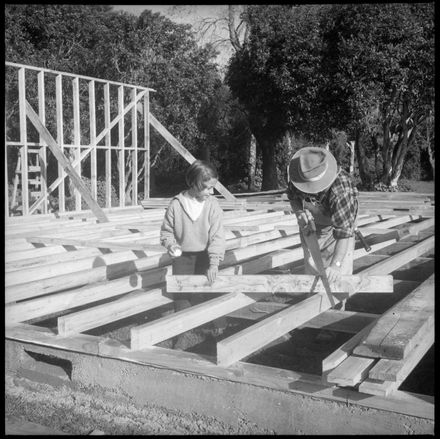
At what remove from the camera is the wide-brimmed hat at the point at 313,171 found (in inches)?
154

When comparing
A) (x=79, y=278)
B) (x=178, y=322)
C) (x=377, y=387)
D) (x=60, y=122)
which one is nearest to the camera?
(x=377, y=387)

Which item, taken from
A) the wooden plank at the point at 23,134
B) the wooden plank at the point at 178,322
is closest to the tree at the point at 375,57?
the wooden plank at the point at 23,134

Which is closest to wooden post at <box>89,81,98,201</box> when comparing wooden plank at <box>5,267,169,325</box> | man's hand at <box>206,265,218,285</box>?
wooden plank at <box>5,267,169,325</box>

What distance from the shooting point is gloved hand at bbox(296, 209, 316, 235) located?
4.31 meters

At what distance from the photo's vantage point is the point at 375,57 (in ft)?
52.5

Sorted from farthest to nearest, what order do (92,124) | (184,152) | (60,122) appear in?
(184,152)
(92,124)
(60,122)

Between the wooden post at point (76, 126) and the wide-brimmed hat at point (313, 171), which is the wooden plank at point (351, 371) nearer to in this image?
the wide-brimmed hat at point (313, 171)

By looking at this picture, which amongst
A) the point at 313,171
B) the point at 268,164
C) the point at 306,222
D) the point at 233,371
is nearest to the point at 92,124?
the point at 306,222

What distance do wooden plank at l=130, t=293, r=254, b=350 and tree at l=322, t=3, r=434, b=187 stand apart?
13.4m

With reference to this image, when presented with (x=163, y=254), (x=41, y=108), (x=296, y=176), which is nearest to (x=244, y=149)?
(x=41, y=108)

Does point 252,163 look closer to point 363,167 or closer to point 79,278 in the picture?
point 363,167

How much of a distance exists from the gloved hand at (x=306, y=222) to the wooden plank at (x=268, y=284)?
38 centimetres

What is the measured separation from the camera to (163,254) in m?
5.99

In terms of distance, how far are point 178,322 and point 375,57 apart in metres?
14.1
